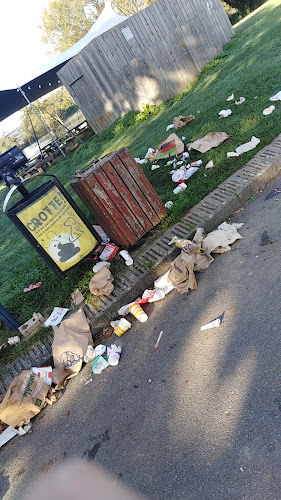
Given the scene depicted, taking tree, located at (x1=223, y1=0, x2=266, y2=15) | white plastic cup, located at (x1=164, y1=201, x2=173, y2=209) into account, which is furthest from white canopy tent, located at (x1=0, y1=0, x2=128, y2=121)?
Result: white plastic cup, located at (x1=164, y1=201, x2=173, y2=209)

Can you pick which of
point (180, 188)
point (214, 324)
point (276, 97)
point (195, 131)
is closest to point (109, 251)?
point (180, 188)

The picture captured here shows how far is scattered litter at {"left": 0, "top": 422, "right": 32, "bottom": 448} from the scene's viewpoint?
295cm

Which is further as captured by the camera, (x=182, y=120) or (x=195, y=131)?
(x=182, y=120)

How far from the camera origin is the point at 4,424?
10.3 feet

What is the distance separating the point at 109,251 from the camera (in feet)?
13.5

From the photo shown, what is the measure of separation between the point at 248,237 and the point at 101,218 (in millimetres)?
1720

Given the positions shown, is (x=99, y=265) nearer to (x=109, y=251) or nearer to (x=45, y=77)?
(x=109, y=251)

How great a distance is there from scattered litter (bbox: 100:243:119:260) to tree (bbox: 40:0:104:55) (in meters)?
32.6

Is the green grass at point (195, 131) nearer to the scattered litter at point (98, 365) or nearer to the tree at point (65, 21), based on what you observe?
the scattered litter at point (98, 365)

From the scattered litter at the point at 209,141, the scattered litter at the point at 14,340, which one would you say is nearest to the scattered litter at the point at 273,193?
the scattered litter at the point at 209,141

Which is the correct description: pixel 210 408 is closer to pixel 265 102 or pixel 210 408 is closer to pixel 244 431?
pixel 244 431

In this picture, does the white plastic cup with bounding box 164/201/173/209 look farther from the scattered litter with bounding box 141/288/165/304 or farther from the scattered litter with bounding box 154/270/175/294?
the scattered litter with bounding box 141/288/165/304

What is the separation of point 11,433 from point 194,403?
6.00 feet

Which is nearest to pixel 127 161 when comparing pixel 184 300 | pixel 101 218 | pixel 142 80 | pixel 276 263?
pixel 101 218
